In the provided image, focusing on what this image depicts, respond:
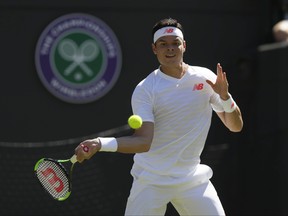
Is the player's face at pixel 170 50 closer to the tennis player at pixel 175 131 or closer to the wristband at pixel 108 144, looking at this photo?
the tennis player at pixel 175 131

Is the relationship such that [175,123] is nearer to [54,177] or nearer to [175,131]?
[175,131]

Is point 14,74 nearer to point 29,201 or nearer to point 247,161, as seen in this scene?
point 29,201

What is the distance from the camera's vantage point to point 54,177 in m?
4.53

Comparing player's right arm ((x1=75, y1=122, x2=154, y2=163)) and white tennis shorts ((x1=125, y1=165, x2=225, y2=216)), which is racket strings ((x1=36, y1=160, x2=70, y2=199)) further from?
white tennis shorts ((x1=125, y1=165, x2=225, y2=216))

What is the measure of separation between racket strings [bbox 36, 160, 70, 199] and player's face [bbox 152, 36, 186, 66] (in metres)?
0.91

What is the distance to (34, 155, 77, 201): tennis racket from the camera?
14.7ft

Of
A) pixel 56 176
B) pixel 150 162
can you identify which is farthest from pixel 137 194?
pixel 56 176

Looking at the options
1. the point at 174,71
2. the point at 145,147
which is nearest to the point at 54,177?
the point at 145,147

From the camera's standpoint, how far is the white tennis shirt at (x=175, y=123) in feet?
15.6

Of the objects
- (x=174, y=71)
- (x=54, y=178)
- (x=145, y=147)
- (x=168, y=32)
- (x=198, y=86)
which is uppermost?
(x=168, y=32)

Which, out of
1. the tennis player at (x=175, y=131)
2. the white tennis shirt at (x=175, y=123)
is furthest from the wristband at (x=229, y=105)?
the white tennis shirt at (x=175, y=123)

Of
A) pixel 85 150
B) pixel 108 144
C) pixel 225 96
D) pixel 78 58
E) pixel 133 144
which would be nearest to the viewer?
pixel 85 150

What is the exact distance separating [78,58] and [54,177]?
8.17 ft

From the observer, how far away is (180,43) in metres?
4.79
